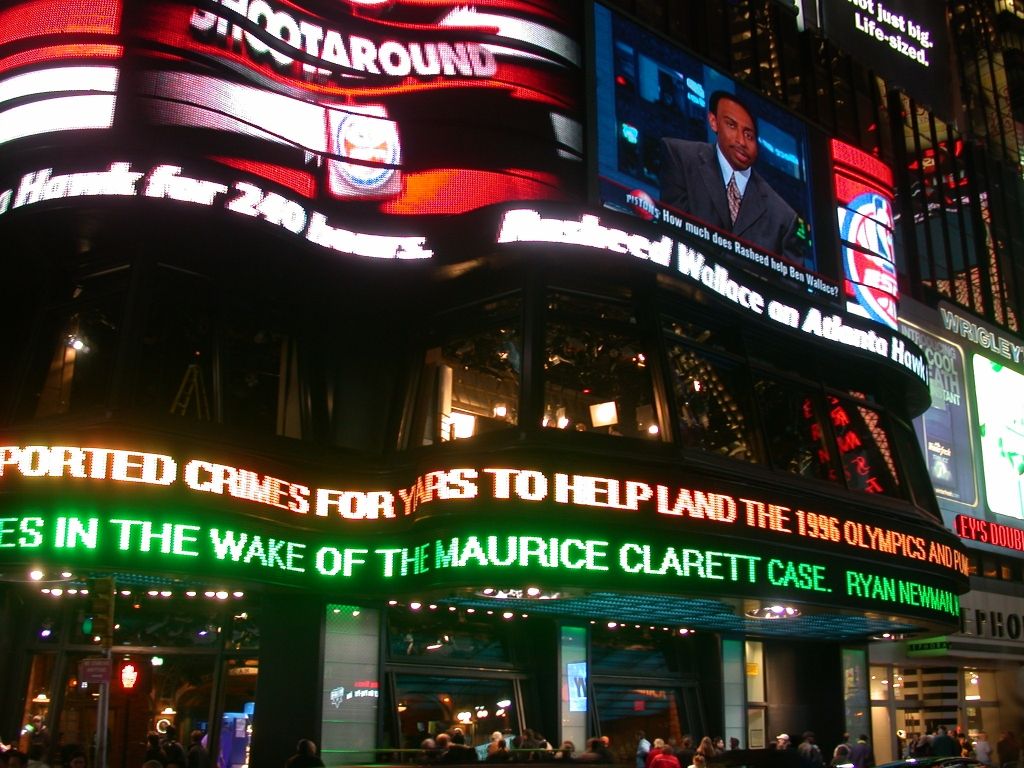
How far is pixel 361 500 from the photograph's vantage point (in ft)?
61.8

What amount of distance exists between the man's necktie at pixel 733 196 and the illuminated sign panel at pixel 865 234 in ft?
15.9

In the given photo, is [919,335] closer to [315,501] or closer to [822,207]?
[822,207]

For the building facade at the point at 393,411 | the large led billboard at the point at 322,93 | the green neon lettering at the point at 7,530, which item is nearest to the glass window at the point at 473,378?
the building facade at the point at 393,411

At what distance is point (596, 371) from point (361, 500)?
4715mm

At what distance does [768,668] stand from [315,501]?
13874mm

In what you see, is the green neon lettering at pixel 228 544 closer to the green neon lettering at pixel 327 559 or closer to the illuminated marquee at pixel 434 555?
the illuminated marquee at pixel 434 555

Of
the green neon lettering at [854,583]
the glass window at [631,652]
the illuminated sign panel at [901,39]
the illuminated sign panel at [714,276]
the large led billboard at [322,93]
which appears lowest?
the glass window at [631,652]

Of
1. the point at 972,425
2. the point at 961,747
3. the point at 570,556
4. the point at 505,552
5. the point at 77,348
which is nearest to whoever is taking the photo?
the point at 505,552

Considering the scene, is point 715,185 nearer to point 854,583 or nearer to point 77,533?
point 854,583

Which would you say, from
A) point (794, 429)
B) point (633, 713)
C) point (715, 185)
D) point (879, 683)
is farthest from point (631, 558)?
point (879, 683)

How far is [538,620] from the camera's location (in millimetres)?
22203

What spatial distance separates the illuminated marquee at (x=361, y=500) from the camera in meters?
15.9

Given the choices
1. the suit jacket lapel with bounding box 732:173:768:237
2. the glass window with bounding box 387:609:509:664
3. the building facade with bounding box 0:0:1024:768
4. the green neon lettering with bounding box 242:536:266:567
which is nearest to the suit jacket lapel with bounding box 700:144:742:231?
the suit jacket lapel with bounding box 732:173:768:237

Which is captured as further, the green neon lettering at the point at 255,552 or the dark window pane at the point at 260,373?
the dark window pane at the point at 260,373
